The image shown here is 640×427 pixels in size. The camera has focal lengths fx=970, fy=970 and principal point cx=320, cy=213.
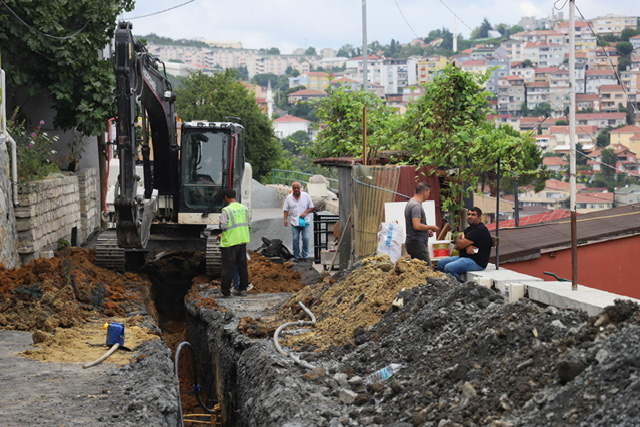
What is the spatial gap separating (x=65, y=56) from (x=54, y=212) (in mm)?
3937

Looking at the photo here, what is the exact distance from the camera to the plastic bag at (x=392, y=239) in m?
14.1

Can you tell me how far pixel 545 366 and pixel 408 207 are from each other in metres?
6.31

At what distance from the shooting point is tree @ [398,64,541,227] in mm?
15016

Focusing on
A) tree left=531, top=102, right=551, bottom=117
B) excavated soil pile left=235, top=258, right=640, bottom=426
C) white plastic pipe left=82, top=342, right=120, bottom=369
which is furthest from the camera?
tree left=531, top=102, right=551, bottom=117

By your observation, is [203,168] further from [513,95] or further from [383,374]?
[513,95]

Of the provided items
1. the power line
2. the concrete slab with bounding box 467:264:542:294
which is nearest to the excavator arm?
the concrete slab with bounding box 467:264:542:294

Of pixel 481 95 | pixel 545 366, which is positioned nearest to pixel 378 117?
pixel 481 95

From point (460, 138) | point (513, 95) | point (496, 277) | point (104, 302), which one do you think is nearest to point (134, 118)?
point (104, 302)

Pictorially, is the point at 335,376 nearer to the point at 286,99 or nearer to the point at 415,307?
the point at 415,307

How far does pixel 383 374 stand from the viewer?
8.63 meters

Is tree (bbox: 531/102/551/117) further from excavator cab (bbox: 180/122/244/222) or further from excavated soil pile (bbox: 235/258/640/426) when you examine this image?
excavator cab (bbox: 180/122/244/222)

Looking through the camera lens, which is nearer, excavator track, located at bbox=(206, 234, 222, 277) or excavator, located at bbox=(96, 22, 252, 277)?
excavator, located at bbox=(96, 22, 252, 277)

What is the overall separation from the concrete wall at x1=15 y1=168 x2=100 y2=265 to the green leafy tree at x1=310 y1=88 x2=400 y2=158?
6.20m

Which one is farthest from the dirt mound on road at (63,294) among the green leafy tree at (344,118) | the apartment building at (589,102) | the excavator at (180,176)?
the apartment building at (589,102)
